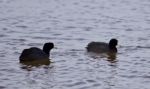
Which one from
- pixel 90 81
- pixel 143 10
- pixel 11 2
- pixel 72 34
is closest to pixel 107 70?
pixel 90 81

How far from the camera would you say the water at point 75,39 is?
17.9 m

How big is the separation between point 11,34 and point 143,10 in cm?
1303

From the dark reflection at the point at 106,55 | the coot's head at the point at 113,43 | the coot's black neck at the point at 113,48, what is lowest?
the dark reflection at the point at 106,55

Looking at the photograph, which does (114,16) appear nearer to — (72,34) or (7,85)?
(72,34)

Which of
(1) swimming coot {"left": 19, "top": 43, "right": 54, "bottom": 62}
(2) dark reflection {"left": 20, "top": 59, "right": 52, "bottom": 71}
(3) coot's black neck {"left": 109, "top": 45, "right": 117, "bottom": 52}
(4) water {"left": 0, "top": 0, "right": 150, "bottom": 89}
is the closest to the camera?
(4) water {"left": 0, "top": 0, "right": 150, "bottom": 89}

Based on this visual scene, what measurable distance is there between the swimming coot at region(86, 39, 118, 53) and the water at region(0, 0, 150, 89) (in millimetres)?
302

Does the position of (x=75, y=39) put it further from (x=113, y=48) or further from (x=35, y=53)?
(x=35, y=53)

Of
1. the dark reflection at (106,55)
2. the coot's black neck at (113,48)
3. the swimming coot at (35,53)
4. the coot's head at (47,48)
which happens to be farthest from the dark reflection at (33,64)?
the coot's black neck at (113,48)

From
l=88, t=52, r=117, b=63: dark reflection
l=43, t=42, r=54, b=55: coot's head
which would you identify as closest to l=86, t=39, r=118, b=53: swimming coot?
l=88, t=52, r=117, b=63: dark reflection

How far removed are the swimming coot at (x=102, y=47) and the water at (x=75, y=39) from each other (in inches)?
11.9

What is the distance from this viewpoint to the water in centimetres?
1789

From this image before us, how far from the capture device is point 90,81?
17750 mm

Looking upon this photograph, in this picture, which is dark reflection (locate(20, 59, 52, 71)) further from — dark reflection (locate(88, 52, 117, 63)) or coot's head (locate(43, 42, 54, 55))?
dark reflection (locate(88, 52, 117, 63))

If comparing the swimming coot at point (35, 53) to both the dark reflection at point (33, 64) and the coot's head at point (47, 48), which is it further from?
the dark reflection at point (33, 64)
